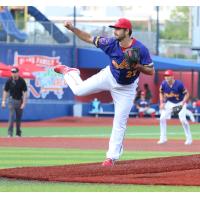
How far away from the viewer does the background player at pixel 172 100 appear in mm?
21750

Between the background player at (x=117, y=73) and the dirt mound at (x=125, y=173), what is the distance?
0.70 metres

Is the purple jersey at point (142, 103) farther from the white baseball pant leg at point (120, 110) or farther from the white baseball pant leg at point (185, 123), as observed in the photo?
the white baseball pant leg at point (120, 110)

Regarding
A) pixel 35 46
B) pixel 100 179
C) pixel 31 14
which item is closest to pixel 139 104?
pixel 35 46

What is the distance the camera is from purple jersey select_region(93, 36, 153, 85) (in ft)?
41.6

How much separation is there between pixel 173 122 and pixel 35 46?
7023 mm

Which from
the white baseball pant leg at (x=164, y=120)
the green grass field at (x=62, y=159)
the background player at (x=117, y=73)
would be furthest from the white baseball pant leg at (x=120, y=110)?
the white baseball pant leg at (x=164, y=120)

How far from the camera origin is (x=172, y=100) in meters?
22.1

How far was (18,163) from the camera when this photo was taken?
15117mm

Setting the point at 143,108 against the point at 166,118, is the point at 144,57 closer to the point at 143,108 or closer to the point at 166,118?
the point at 166,118

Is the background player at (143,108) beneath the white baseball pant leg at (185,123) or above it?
beneath

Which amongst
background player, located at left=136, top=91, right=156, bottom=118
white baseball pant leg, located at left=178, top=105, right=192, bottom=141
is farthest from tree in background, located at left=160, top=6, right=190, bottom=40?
white baseball pant leg, located at left=178, top=105, right=192, bottom=141
